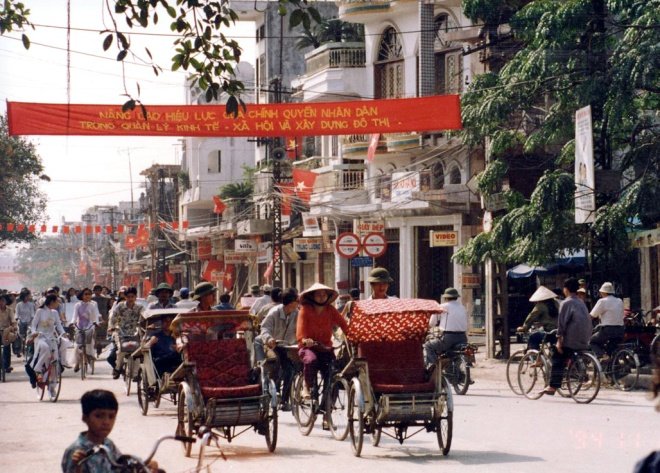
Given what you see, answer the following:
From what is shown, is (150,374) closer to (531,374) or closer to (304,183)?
(531,374)

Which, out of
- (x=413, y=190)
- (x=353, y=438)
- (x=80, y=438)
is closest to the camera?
(x=80, y=438)

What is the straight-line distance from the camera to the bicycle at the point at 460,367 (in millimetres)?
19984

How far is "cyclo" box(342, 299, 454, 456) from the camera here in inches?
498

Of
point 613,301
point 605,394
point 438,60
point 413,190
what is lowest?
point 605,394

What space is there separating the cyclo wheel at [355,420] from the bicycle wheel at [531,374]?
6.29m

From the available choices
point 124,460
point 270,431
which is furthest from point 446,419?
point 124,460

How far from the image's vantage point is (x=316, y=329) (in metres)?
14.2

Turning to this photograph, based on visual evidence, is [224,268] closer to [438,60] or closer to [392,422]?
[438,60]

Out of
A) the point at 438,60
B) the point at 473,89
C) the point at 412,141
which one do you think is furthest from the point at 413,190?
the point at 473,89

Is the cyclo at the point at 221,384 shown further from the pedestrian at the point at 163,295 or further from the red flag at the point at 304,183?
the red flag at the point at 304,183

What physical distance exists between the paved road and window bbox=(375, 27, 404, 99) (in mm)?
25964

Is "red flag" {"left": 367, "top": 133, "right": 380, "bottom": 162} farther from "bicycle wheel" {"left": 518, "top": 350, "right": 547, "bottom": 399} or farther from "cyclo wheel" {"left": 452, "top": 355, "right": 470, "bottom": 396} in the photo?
"bicycle wheel" {"left": 518, "top": 350, "right": 547, "bottom": 399}

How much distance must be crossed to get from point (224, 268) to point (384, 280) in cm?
6024

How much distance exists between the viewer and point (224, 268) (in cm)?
7450
